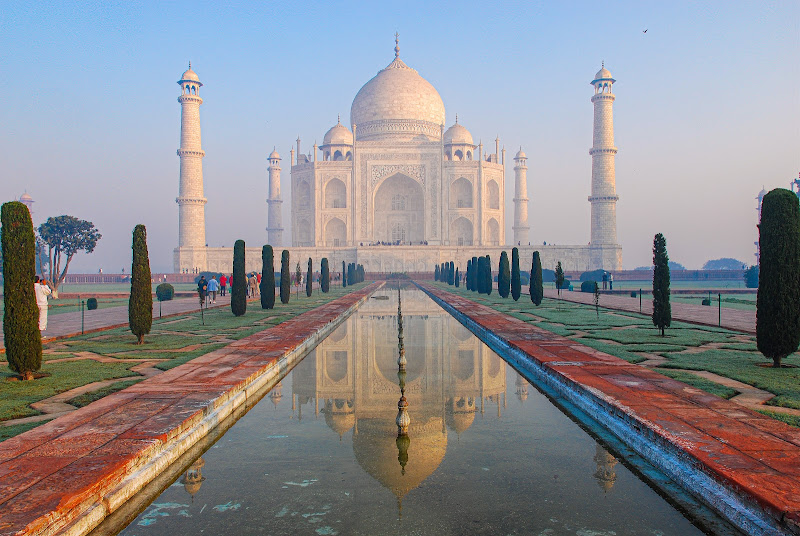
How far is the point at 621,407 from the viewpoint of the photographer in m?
3.77

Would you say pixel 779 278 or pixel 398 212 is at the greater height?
pixel 398 212

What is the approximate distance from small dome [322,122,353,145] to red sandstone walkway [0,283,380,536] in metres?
42.3

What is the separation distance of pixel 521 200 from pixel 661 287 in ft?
139

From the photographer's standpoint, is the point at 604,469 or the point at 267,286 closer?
the point at 604,469

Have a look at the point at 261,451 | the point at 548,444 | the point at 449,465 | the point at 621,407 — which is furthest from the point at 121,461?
the point at 621,407

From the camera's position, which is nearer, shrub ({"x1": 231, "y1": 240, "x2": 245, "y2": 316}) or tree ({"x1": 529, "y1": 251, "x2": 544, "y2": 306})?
shrub ({"x1": 231, "y1": 240, "x2": 245, "y2": 316})

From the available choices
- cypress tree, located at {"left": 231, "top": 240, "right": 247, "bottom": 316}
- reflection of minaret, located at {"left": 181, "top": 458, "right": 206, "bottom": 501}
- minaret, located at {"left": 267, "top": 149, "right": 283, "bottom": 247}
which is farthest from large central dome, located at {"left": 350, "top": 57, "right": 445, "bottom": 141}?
reflection of minaret, located at {"left": 181, "top": 458, "right": 206, "bottom": 501}

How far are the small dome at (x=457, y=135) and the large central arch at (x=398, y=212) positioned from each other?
4.57m

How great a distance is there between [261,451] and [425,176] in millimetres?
40057

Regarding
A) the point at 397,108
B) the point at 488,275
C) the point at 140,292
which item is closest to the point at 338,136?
the point at 397,108

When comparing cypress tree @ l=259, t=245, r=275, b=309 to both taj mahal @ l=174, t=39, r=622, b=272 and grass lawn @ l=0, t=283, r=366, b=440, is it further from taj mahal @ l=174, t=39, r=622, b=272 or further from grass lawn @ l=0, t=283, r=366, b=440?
taj mahal @ l=174, t=39, r=622, b=272

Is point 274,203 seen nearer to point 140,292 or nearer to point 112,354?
Answer: point 140,292

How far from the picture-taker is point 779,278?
5812 millimetres

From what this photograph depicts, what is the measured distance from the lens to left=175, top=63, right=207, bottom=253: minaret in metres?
36.7
